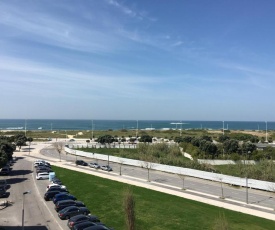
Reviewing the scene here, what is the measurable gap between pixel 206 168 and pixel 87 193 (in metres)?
23.4

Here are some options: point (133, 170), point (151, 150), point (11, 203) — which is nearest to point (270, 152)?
point (151, 150)

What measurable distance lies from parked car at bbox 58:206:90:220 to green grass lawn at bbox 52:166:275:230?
5.72 feet

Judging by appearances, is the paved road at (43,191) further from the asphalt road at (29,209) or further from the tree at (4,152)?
the tree at (4,152)

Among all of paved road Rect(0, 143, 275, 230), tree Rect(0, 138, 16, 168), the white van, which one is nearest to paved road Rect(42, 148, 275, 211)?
paved road Rect(0, 143, 275, 230)

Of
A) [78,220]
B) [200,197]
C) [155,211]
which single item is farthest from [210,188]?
[78,220]

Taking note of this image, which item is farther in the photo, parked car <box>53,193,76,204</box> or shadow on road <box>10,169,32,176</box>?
shadow on road <box>10,169,32,176</box>

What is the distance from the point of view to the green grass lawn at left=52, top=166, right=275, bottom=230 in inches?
1046

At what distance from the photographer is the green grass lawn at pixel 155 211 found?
2656 centimetres

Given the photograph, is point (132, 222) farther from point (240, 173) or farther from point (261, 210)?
point (240, 173)

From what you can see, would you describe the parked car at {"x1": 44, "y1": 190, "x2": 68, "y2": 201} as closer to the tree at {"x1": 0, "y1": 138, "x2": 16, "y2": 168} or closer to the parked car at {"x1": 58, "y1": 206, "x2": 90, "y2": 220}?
the parked car at {"x1": 58, "y1": 206, "x2": 90, "y2": 220}

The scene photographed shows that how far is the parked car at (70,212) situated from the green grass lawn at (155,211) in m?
1.74

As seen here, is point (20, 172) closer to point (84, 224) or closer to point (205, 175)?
point (205, 175)

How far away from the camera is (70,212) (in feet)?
88.0

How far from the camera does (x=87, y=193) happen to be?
36562mm
